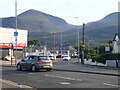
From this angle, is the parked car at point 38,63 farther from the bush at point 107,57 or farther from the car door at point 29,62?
the bush at point 107,57

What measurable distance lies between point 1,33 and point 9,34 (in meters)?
2.71

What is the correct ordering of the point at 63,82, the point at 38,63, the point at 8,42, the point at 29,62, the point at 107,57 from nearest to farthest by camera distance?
1. the point at 63,82
2. the point at 38,63
3. the point at 29,62
4. the point at 107,57
5. the point at 8,42

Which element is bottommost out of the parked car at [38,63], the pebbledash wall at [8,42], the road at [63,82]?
the road at [63,82]

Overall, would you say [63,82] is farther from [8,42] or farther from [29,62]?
[8,42]

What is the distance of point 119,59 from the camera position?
33.9 m

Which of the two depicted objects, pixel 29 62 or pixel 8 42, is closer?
pixel 29 62

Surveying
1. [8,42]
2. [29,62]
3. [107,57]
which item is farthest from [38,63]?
[8,42]

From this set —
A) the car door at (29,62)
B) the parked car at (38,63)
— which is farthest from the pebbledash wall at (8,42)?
the parked car at (38,63)

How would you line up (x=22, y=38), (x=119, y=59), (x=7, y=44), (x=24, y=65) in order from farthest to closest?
1. (x=22, y=38)
2. (x=7, y=44)
3. (x=119, y=59)
4. (x=24, y=65)

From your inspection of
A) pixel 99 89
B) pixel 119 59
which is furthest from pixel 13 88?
pixel 119 59

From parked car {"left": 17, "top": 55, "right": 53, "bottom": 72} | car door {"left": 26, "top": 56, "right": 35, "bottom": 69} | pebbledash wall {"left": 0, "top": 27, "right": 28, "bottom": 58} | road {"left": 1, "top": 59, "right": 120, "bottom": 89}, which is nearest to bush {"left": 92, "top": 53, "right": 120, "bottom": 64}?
parked car {"left": 17, "top": 55, "right": 53, "bottom": 72}

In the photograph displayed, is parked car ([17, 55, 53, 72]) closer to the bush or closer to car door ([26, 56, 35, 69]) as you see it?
car door ([26, 56, 35, 69])

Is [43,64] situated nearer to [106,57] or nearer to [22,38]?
[106,57]

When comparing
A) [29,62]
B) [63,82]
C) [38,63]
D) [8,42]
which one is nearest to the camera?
[63,82]
